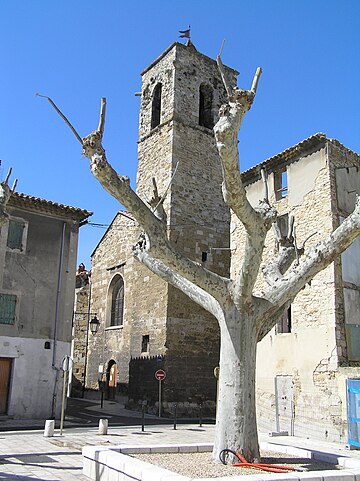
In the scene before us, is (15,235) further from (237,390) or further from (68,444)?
(237,390)

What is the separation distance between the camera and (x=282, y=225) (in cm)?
1717

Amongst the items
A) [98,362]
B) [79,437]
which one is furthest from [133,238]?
[79,437]

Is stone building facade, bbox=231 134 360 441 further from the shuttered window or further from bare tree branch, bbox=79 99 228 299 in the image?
the shuttered window

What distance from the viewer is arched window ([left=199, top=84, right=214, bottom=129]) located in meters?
24.1

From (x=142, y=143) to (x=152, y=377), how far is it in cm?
1090

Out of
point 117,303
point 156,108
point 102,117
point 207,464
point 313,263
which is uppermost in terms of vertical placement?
point 156,108

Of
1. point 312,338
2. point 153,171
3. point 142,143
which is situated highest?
point 142,143

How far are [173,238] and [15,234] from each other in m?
6.22

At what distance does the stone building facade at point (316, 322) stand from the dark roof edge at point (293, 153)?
0.03m

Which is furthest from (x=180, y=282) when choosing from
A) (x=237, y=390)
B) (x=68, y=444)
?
(x=68, y=444)

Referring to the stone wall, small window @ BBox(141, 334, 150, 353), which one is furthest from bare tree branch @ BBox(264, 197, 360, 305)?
the stone wall

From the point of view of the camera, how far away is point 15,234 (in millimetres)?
17688

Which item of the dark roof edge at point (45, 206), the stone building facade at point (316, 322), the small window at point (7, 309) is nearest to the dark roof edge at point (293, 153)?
the stone building facade at point (316, 322)

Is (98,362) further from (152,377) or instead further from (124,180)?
(124,180)
